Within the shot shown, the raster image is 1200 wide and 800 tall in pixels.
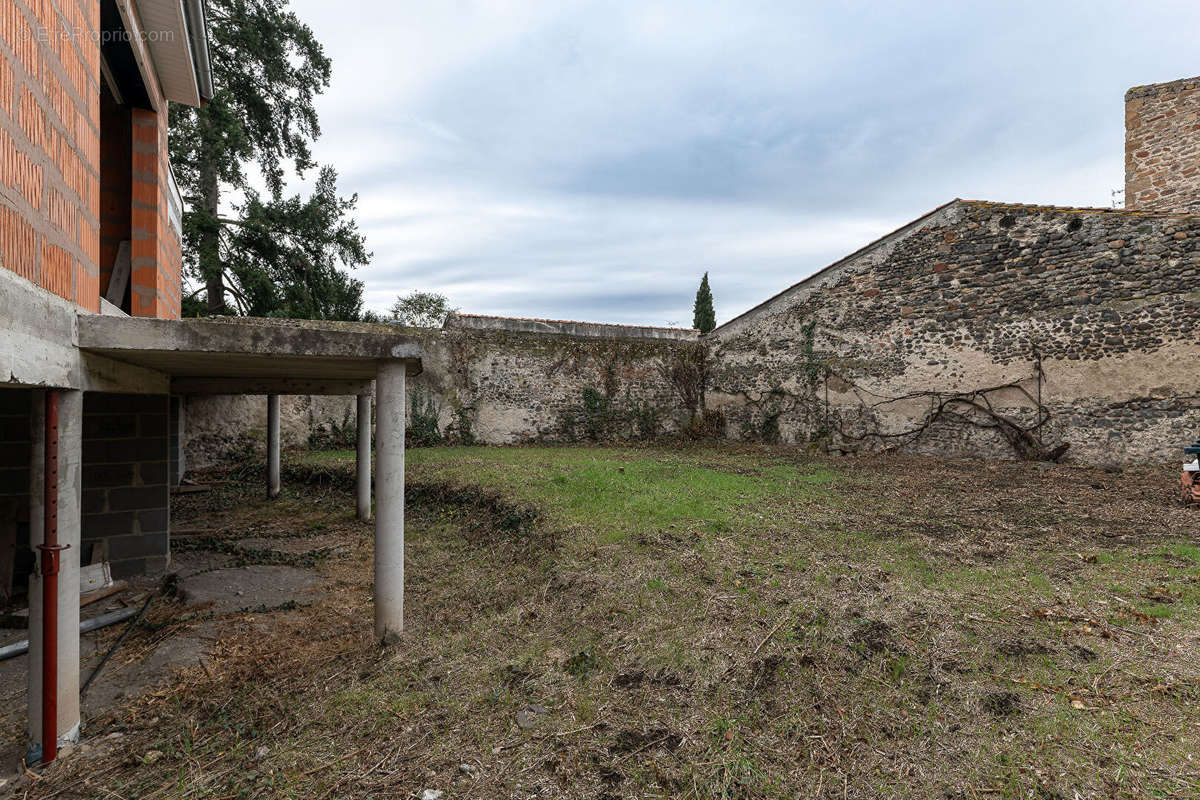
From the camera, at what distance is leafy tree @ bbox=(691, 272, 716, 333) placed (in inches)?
1045

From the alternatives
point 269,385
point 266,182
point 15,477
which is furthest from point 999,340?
point 266,182

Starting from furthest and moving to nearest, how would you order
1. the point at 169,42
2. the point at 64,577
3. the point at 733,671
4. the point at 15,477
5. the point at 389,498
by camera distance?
the point at 169,42, the point at 15,477, the point at 389,498, the point at 733,671, the point at 64,577

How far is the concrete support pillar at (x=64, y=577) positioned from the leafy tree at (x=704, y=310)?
24880mm

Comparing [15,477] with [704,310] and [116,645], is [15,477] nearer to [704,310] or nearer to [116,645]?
[116,645]

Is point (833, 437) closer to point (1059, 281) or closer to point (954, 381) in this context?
point (954, 381)

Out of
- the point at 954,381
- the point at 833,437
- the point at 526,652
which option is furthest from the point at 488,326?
the point at 526,652

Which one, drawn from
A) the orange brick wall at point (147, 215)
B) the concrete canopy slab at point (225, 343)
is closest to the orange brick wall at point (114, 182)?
the orange brick wall at point (147, 215)

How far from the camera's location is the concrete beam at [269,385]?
6.92 m

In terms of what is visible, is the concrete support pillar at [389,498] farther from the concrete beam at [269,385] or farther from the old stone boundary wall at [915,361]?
the old stone boundary wall at [915,361]

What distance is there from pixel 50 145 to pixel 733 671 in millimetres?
4279

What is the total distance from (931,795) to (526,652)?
7.27ft

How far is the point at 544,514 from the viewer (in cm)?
632

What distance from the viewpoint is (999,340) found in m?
10.3

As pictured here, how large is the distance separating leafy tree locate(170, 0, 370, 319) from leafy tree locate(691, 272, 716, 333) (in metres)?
14.7
